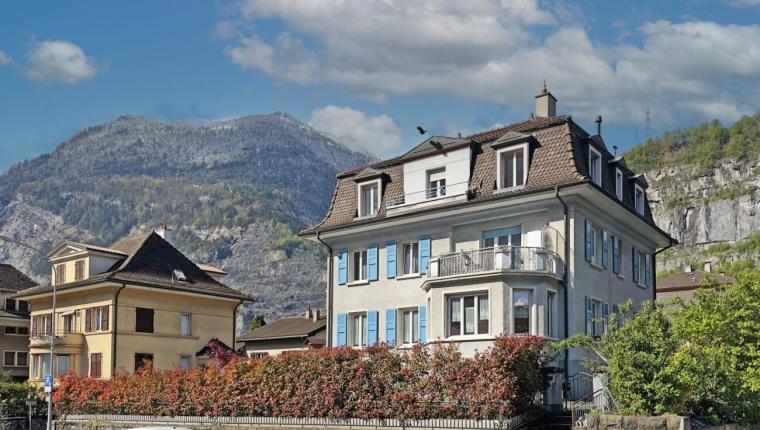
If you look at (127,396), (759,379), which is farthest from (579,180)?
(127,396)

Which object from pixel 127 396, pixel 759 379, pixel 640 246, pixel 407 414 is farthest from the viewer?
pixel 640 246

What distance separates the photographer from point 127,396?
135ft

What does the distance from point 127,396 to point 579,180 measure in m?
22.5

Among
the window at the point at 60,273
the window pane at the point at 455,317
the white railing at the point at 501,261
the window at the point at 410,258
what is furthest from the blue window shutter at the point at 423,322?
the window at the point at 60,273

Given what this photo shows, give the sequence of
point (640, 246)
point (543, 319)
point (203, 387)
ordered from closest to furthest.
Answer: point (543, 319), point (203, 387), point (640, 246)

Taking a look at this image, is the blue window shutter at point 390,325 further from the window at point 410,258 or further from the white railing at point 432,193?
the white railing at point 432,193

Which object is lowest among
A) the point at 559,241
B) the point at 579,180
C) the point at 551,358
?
the point at 551,358

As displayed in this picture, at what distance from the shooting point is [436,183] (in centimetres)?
3988

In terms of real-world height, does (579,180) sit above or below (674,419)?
above

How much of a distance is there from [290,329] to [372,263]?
25.1 m

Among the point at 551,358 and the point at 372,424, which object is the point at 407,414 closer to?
the point at 372,424

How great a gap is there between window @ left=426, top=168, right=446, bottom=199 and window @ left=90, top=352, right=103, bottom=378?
75.5ft

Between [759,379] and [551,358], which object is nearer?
[759,379]

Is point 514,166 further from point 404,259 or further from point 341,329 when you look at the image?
point 341,329
